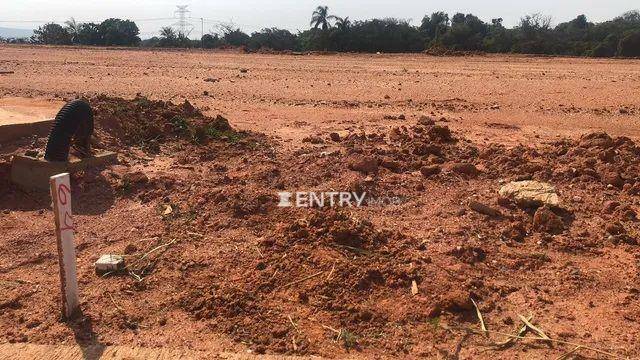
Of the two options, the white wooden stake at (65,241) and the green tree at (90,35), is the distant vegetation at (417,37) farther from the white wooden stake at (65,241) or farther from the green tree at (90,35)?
the white wooden stake at (65,241)

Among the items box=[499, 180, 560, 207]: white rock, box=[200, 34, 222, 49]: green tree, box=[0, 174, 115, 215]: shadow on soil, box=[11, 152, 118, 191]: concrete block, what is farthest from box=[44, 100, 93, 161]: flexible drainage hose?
box=[200, 34, 222, 49]: green tree

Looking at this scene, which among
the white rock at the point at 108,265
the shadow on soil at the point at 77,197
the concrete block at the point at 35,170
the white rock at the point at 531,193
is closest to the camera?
the white rock at the point at 108,265

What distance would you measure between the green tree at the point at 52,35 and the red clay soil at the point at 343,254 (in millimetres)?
33047

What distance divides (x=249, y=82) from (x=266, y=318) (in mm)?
11180

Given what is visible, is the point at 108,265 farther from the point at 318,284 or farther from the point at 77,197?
the point at 77,197

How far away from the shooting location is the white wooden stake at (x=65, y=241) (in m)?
3.40

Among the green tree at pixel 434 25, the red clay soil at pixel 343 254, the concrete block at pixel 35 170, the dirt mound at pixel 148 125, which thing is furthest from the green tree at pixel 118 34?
the concrete block at pixel 35 170

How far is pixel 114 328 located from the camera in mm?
3637

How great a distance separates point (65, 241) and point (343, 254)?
1.82m

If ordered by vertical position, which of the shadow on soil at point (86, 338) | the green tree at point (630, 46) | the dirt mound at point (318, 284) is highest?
the green tree at point (630, 46)

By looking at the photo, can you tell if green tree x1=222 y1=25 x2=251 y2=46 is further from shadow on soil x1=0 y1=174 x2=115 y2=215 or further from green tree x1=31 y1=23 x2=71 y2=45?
shadow on soil x1=0 y1=174 x2=115 y2=215

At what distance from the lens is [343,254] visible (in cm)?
434

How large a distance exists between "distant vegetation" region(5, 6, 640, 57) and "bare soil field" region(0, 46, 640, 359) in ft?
58.8

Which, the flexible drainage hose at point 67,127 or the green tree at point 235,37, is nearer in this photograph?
the flexible drainage hose at point 67,127
